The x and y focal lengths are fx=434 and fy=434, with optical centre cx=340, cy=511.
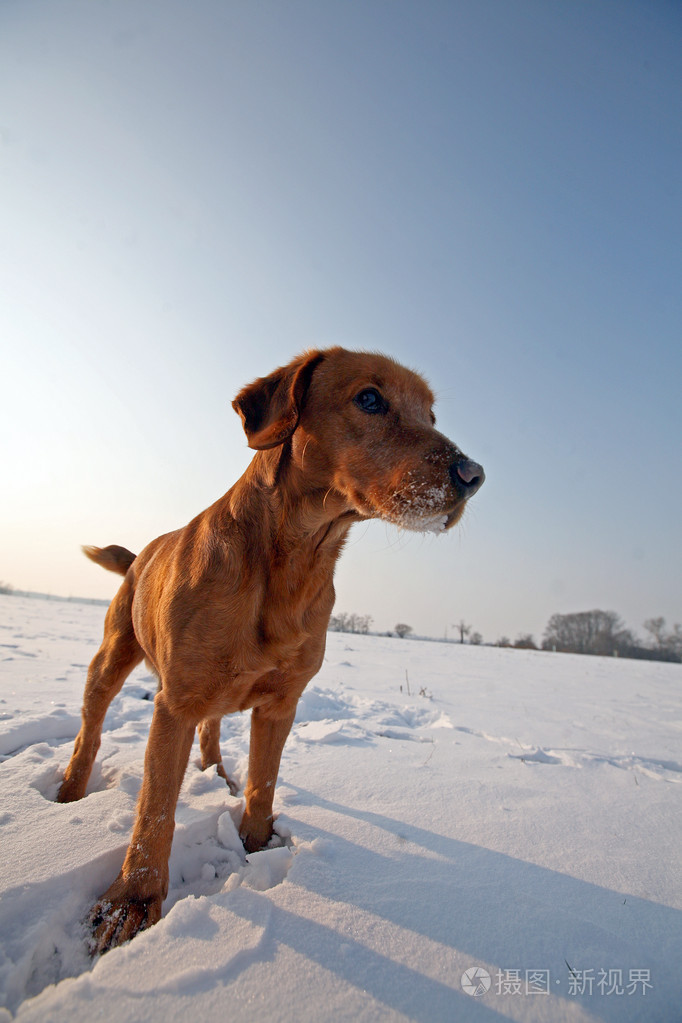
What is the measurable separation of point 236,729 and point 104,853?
101 inches

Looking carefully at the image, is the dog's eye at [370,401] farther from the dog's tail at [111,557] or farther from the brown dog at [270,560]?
the dog's tail at [111,557]

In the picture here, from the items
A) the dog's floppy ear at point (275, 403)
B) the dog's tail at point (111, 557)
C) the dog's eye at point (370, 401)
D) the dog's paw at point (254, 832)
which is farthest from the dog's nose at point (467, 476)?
the dog's tail at point (111, 557)

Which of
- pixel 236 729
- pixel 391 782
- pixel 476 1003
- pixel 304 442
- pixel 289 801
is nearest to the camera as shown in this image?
pixel 476 1003

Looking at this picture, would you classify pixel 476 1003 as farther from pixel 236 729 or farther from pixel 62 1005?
pixel 236 729

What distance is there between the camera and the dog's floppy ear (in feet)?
7.11

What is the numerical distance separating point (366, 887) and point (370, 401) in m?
2.06

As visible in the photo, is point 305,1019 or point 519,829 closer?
point 305,1019

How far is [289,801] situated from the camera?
2547 millimetres

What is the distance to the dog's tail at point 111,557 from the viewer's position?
145 inches

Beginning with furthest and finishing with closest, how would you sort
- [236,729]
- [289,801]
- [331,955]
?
[236,729] → [289,801] → [331,955]

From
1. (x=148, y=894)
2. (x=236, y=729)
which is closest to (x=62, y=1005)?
(x=148, y=894)

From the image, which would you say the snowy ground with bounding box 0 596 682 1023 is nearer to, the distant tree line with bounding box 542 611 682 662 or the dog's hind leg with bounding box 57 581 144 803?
the dog's hind leg with bounding box 57 581 144 803

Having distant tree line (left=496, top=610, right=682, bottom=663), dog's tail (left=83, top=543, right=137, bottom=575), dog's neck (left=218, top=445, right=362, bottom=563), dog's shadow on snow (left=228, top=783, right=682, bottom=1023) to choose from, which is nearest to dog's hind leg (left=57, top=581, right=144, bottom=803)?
dog's tail (left=83, top=543, right=137, bottom=575)

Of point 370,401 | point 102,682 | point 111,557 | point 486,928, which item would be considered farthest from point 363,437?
point 111,557
